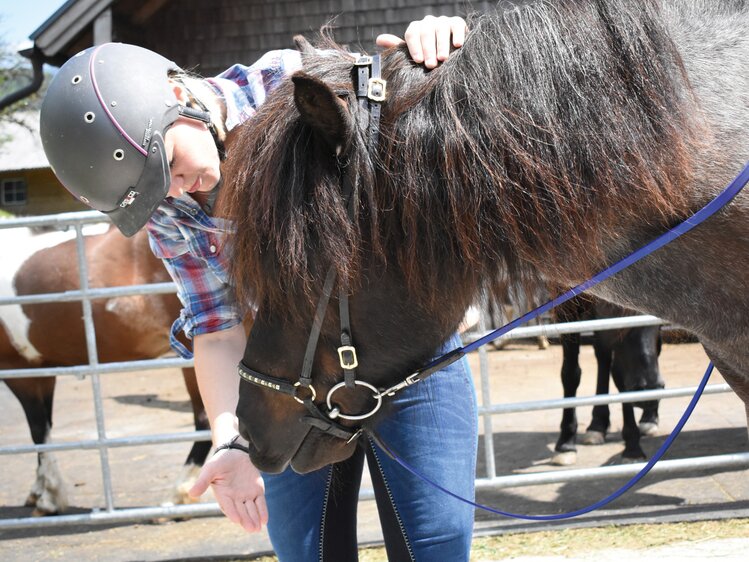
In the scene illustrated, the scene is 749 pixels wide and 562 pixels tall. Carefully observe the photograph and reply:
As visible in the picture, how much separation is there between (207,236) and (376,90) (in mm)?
682

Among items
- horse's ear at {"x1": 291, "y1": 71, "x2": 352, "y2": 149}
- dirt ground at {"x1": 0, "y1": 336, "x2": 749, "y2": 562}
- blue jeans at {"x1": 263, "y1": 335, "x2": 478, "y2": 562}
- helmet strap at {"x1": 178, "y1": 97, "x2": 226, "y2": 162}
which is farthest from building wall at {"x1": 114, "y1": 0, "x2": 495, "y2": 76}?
horse's ear at {"x1": 291, "y1": 71, "x2": 352, "y2": 149}

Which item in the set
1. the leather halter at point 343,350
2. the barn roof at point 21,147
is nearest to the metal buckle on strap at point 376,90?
the leather halter at point 343,350

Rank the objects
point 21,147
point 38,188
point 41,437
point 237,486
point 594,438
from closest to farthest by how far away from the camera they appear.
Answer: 1. point 237,486
2. point 41,437
3. point 594,438
4. point 38,188
5. point 21,147

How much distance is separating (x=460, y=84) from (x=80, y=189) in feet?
2.92

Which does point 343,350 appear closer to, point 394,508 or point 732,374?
point 394,508

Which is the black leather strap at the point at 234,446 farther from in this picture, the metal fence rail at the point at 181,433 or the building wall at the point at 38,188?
the building wall at the point at 38,188

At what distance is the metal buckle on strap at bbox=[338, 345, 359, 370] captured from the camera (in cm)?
149

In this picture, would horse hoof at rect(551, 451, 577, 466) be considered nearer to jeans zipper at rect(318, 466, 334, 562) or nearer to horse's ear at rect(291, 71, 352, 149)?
jeans zipper at rect(318, 466, 334, 562)

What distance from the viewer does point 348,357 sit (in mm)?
1497

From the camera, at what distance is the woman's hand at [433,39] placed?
1479 millimetres

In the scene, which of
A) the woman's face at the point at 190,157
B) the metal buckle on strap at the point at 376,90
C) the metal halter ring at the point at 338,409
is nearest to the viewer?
the metal buckle on strap at the point at 376,90

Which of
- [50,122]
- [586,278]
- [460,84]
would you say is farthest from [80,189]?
[586,278]

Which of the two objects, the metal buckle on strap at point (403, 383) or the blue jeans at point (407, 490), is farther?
the blue jeans at point (407, 490)

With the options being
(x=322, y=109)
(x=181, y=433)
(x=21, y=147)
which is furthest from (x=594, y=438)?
(x=21, y=147)
